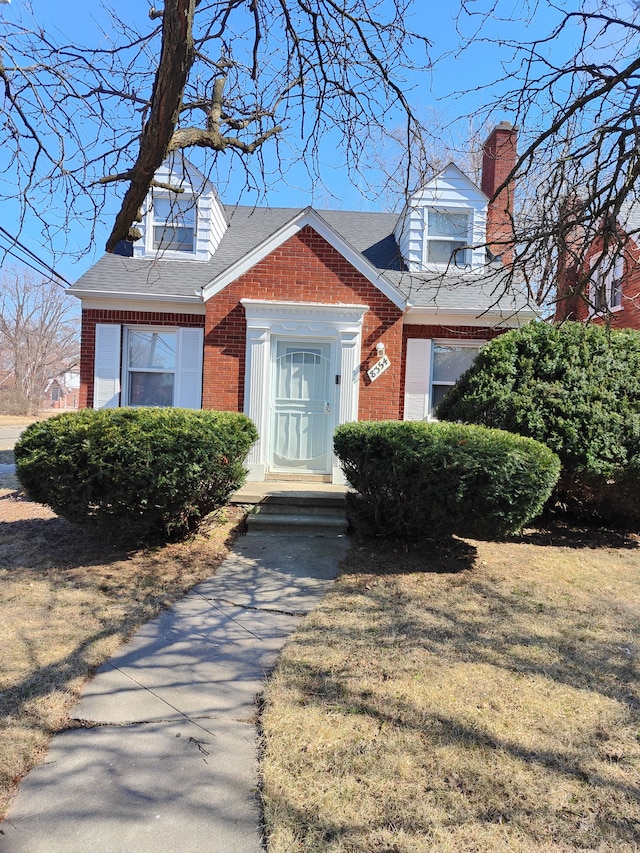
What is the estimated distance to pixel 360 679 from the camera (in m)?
3.01

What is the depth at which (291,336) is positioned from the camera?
844 centimetres

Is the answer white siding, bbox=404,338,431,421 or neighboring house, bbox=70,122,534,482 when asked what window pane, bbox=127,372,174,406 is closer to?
neighboring house, bbox=70,122,534,482

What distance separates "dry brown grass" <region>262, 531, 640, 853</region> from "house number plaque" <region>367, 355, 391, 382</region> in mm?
4441

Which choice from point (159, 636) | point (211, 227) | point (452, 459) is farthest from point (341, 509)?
point (211, 227)

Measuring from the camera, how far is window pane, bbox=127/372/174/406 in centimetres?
916

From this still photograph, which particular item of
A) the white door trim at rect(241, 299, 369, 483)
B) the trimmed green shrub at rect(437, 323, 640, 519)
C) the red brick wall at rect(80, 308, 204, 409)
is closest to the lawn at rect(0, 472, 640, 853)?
the trimmed green shrub at rect(437, 323, 640, 519)

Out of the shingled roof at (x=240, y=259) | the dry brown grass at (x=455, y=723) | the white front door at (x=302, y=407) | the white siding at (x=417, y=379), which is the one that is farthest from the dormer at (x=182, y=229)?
the dry brown grass at (x=455, y=723)

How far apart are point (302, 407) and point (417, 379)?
2157 millimetres

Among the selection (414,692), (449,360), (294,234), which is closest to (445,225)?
(449,360)

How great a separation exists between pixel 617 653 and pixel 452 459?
6.54ft

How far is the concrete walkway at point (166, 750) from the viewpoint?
1911mm

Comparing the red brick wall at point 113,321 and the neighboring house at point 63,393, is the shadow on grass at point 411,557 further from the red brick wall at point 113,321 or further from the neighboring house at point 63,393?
the neighboring house at point 63,393

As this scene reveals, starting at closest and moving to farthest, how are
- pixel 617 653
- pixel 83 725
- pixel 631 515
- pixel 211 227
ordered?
pixel 83 725 < pixel 617 653 < pixel 631 515 < pixel 211 227

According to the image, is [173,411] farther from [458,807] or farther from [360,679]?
[458,807]
